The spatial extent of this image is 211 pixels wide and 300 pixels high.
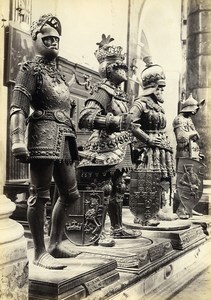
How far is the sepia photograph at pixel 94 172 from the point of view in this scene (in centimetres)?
321

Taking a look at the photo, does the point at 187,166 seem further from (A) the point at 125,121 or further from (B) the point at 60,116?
(B) the point at 60,116

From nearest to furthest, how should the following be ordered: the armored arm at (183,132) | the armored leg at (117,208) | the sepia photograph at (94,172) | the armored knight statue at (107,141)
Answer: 1. the sepia photograph at (94,172)
2. the armored knight statue at (107,141)
3. the armored leg at (117,208)
4. the armored arm at (183,132)

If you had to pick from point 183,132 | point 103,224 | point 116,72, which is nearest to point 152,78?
point 116,72

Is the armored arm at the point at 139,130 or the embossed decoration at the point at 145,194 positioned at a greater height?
the armored arm at the point at 139,130

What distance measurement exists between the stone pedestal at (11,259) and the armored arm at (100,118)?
1255mm

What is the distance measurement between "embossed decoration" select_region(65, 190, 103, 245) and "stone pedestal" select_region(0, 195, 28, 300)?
1.14 m

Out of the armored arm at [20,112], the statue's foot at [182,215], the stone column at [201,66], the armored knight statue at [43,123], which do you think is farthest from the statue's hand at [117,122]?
the stone column at [201,66]

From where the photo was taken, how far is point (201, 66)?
816cm

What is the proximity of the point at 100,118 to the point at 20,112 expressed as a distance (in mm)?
962

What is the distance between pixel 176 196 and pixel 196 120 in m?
1.89

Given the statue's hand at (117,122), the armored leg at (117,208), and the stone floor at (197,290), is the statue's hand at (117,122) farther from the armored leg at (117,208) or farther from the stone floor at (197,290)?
the stone floor at (197,290)

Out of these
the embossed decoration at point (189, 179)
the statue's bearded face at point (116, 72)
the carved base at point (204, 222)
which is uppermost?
the statue's bearded face at point (116, 72)

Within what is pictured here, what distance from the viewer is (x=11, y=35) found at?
21.7 ft

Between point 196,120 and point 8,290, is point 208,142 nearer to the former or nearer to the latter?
point 196,120
